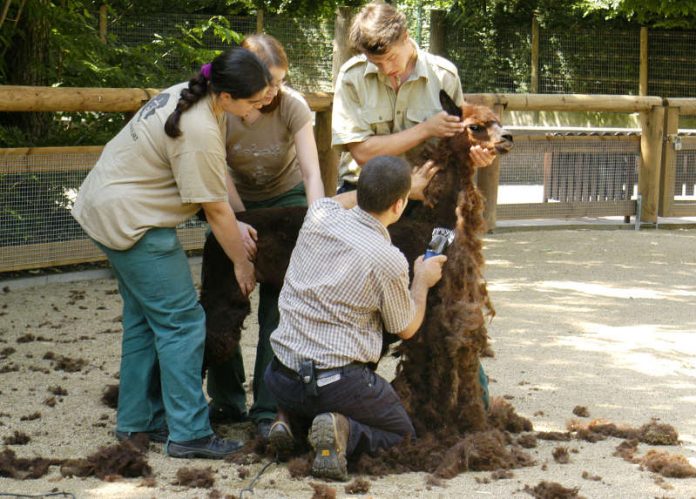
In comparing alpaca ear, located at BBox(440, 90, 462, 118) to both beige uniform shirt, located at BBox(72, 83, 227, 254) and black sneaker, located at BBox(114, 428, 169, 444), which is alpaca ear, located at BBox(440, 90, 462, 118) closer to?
beige uniform shirt, located at BBox(72, 83, 227, 254)

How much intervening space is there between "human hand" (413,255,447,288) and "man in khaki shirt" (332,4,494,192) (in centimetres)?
57

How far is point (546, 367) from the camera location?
245 inches

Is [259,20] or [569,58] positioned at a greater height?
A: [259,20]

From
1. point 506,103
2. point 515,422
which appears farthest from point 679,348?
point 506,103

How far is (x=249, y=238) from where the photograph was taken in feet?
15.5

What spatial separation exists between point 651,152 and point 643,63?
29.6ft

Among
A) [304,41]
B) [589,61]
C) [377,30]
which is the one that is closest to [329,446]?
[377,30]

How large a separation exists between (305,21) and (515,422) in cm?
1413

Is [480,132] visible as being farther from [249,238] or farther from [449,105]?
[249,238]

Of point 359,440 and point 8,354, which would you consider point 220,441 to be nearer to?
point 359,440

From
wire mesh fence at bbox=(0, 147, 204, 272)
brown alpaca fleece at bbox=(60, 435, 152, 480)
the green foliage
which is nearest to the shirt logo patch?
brown alpaca fleece at bbox=(60, 435, 152, 480)

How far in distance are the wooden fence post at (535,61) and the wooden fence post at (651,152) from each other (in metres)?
8.24

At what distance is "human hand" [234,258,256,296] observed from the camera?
15.2ft

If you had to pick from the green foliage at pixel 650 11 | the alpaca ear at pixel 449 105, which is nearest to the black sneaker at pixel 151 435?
the alpaca ear at pixel 449 105
